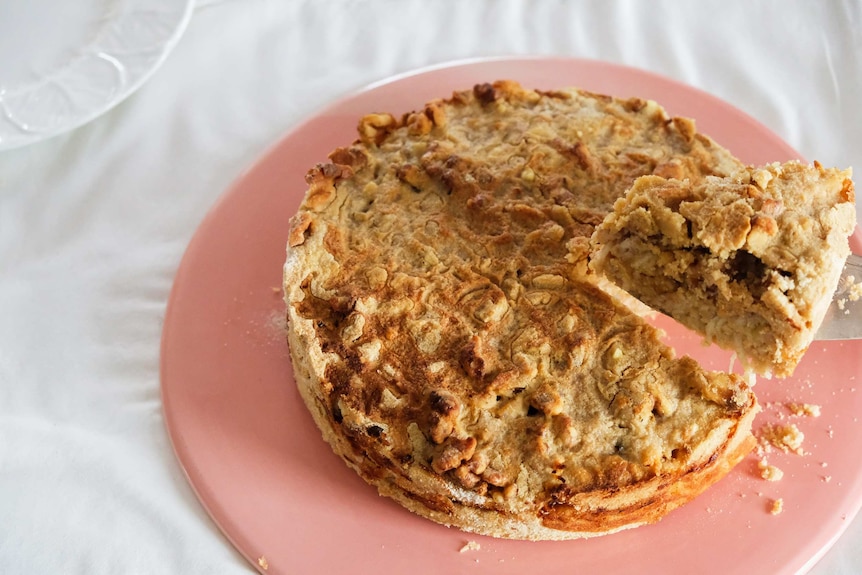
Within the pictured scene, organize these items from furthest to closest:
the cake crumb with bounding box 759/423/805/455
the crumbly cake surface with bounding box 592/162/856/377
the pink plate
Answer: the cake crumb with bounding box 759/423/805/455 → the pink plate → the crumbly cake surface with bounding box 592/162/856/377

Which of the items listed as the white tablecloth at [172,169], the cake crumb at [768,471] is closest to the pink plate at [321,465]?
the cake crumb at [768,471]

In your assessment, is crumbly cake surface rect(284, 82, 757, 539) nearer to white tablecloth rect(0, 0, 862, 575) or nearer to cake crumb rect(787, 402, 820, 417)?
cake crumb rect(787, 402, 820, 417)

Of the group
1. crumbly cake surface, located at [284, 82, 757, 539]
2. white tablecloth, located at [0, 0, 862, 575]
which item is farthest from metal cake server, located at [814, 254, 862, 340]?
white tablecloth, located at [0, 0, 862, 575]

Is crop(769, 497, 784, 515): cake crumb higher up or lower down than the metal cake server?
lower down

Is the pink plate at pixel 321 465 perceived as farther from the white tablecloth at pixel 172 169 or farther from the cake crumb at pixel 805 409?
the white tablecloth at pixel 172 169

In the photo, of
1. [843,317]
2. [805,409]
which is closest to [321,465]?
[805,409]

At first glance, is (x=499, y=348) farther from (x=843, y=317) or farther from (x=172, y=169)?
(x=172, y=169)

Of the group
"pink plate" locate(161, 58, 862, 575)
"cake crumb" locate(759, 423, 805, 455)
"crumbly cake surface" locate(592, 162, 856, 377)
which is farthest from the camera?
"cake crumb" locate(759, 423, 805, 455)

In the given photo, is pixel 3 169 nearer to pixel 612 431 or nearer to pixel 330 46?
pixel 330 46
